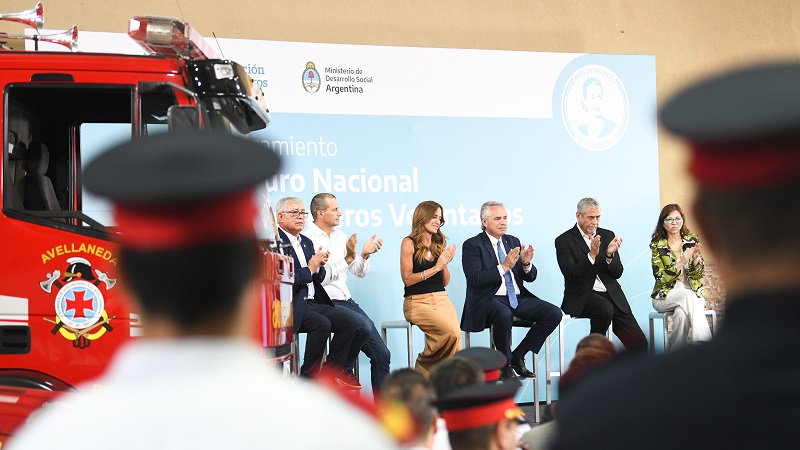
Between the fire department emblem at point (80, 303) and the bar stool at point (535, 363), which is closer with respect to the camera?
the fire department emblem at point (80, 303)

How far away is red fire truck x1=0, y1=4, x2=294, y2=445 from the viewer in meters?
4.07

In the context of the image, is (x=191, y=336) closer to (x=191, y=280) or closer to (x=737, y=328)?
(x=191, y=280)

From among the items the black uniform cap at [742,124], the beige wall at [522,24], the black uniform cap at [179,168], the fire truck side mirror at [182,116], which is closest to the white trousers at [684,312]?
the beige wall at [522,24]

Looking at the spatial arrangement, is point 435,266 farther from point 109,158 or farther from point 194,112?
point 109,158

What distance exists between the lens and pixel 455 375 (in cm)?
294

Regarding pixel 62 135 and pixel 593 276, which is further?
pixel 593 276

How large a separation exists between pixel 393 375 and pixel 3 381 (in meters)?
1.78

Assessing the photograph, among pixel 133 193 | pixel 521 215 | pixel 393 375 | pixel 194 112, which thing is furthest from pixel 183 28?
pixel 521 215

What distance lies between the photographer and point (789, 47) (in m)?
11.1

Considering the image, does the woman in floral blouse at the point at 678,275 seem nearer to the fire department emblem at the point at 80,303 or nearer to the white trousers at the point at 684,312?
the white trousers at the point at 684,312

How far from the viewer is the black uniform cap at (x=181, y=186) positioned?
108cm

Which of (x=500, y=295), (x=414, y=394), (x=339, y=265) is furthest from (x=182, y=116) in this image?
(x=500, y=295)

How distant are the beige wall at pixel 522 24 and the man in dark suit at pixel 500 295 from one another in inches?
75.8

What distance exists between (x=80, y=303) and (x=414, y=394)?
73.2 inches
